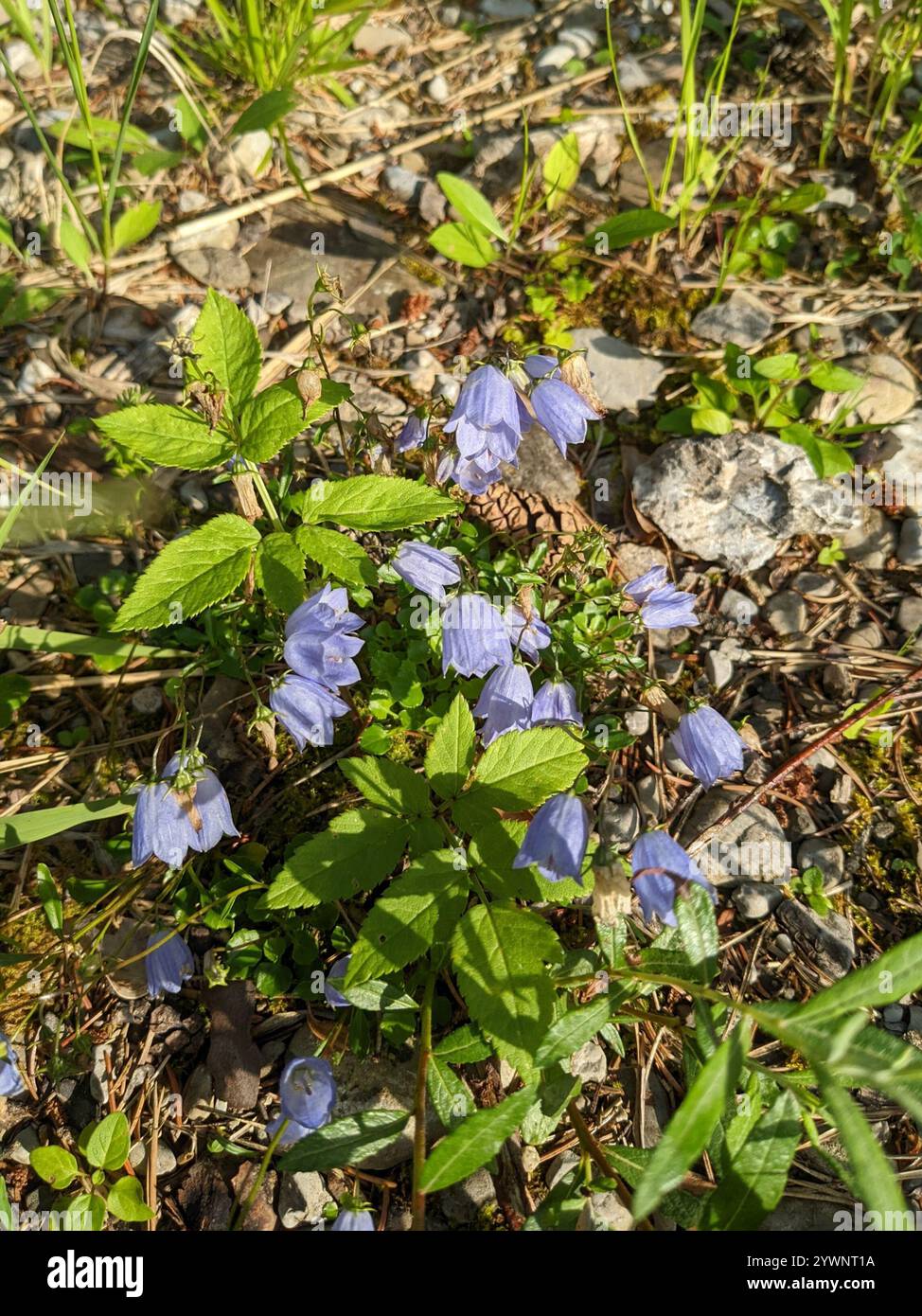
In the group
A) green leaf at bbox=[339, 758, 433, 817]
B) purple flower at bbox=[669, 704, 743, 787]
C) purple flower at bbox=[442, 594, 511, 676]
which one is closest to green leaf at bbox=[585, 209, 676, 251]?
purple flower at bbox=[442, 594, 511, 676]

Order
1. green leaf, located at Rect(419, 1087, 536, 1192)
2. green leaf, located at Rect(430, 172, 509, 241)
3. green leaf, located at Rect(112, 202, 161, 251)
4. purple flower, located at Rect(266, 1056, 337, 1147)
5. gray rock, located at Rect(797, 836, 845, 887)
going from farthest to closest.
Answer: green leaf, located at Rect(112, 202, 161, 251), green leaf, located at Rect(430, 172, 509, 241), gray rock, located at Rect(797, 836, 845, 887), purple flower, located at Rect(266, 1056, 337, 1147), green leaf, located at Rect(419, 1087, 536, 1192)

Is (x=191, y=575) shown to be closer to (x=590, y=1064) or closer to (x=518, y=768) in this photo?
(x=518, y=768)

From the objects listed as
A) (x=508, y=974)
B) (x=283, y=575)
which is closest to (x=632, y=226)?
(x=283, y=575)

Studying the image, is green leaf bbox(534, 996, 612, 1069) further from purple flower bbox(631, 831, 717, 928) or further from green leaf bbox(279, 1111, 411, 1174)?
green leaf bbox(279, 1111, 411, 1174)

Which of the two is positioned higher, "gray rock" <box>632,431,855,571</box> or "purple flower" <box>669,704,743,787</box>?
"gray rock" <box>632,431,855,571</box>
